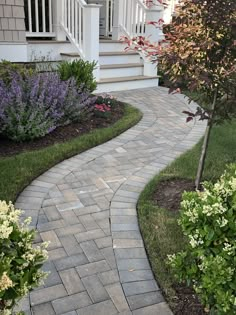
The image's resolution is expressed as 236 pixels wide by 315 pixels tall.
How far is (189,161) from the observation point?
13.9ft

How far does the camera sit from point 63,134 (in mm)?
4910

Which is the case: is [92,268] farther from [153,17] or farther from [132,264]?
[153,17]

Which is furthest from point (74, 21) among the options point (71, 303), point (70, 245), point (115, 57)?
point (71, 303)

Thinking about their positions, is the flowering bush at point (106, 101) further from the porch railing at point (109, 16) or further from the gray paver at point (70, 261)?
the porch railing at point (109, 16)

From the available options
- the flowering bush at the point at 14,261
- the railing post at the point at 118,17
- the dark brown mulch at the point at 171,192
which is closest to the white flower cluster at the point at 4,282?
the flowering bush at the point at 14,261

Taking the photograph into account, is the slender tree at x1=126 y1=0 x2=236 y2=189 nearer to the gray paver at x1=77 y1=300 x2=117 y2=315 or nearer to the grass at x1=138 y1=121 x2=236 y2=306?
the grass at x1=138 y1=121 x2=236 y2=306

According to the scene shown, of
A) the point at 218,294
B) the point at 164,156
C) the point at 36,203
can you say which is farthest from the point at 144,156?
the point at 218,294

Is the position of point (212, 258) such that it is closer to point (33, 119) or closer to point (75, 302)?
point (75, 302)

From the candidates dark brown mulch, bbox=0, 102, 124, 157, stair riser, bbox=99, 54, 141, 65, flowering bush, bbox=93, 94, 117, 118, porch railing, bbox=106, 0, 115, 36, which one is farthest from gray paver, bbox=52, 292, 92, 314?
porch railing, bbox=106, 0, 115, 36

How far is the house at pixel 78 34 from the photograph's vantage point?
6871 millimetres

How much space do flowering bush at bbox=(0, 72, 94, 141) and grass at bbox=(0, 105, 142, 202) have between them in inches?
13.0

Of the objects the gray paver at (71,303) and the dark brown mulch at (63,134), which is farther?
the dark brown mulch at (63,134)

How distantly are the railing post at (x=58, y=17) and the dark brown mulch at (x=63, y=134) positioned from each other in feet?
9.23

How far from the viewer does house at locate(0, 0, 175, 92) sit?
6.87 metres
